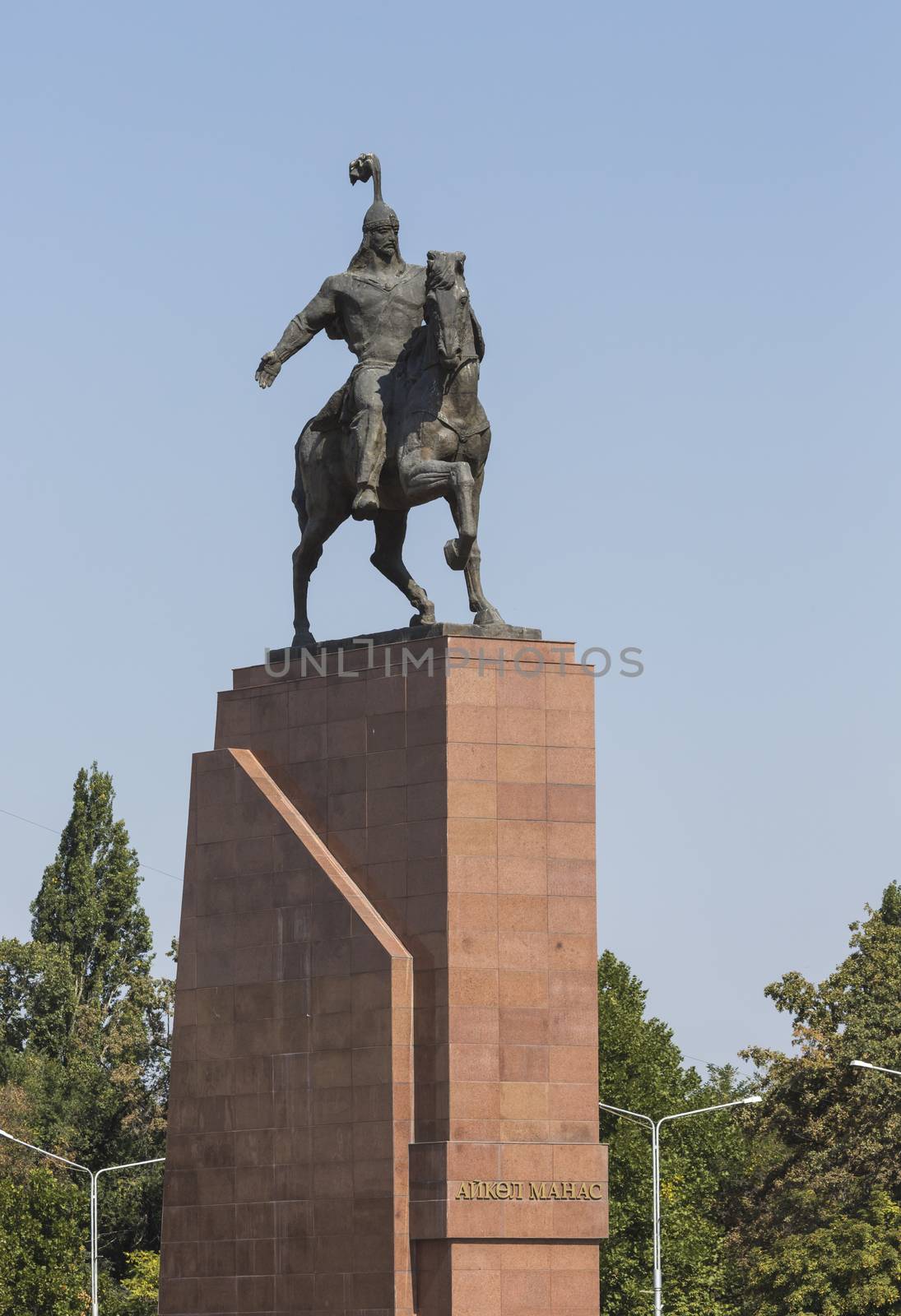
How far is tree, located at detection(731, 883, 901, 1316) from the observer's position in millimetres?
54656

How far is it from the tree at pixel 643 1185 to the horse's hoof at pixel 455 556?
90.1ft

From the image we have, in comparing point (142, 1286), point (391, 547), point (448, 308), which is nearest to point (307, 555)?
point (391, 547)

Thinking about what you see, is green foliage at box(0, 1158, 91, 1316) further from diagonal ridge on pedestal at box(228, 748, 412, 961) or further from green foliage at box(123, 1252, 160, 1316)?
diagonal ridge on pedestal at box(228, 748, 412, 961)

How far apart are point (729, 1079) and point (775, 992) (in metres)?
32.0

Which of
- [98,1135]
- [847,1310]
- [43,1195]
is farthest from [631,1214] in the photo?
[98,1135]

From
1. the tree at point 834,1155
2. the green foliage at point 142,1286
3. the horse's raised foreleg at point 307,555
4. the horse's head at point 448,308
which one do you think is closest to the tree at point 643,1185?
the tree at point 834,1155

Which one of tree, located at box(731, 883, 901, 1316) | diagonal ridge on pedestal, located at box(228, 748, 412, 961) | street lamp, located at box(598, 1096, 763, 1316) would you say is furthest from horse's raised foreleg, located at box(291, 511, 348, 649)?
tree, located at box(731, 883, 901, 1316)

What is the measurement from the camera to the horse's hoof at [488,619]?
27.5m

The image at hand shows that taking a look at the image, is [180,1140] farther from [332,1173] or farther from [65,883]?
[65,883]

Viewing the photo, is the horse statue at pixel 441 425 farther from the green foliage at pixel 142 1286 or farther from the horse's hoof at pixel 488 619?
the green foliage at pixel 142 1286

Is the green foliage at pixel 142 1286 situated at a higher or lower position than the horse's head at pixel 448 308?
lower

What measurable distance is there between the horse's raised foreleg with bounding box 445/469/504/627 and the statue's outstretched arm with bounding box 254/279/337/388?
274 centimetres

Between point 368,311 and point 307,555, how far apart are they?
2.67 metres

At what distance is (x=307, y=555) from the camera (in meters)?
30.0
